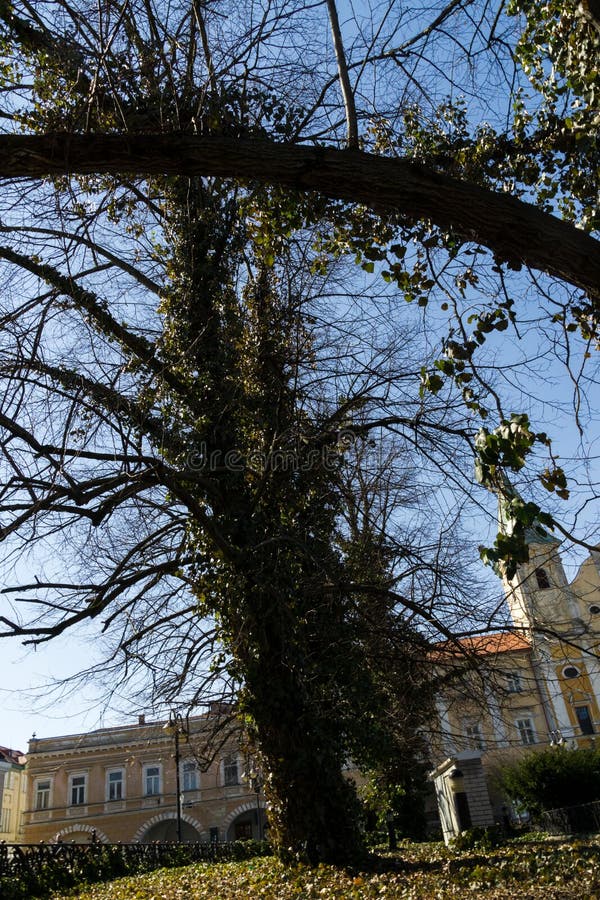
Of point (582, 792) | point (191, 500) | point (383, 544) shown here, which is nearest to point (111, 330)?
point (191, 500)

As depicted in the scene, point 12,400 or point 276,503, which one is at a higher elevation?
point 276,503

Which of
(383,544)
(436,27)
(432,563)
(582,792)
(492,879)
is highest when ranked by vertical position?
(436,27)

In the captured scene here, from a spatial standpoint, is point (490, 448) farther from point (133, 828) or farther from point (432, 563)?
point (133, 828)

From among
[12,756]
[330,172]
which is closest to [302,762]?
[330,172]

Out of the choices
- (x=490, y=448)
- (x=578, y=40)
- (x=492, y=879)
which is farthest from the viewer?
(x=492, y=879)

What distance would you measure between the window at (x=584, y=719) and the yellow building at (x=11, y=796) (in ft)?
105

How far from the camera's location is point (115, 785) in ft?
128

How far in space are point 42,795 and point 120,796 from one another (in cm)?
438

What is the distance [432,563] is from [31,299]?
18.4 ft

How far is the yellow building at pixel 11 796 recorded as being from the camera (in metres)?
41.4

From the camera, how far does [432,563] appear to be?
8.96 m

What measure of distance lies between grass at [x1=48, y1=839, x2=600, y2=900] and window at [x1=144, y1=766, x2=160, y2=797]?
3312cm

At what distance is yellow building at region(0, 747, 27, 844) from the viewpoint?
41438 millimetres

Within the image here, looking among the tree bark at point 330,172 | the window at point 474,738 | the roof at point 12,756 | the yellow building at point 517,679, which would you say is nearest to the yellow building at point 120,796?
the roof at point 12,756
